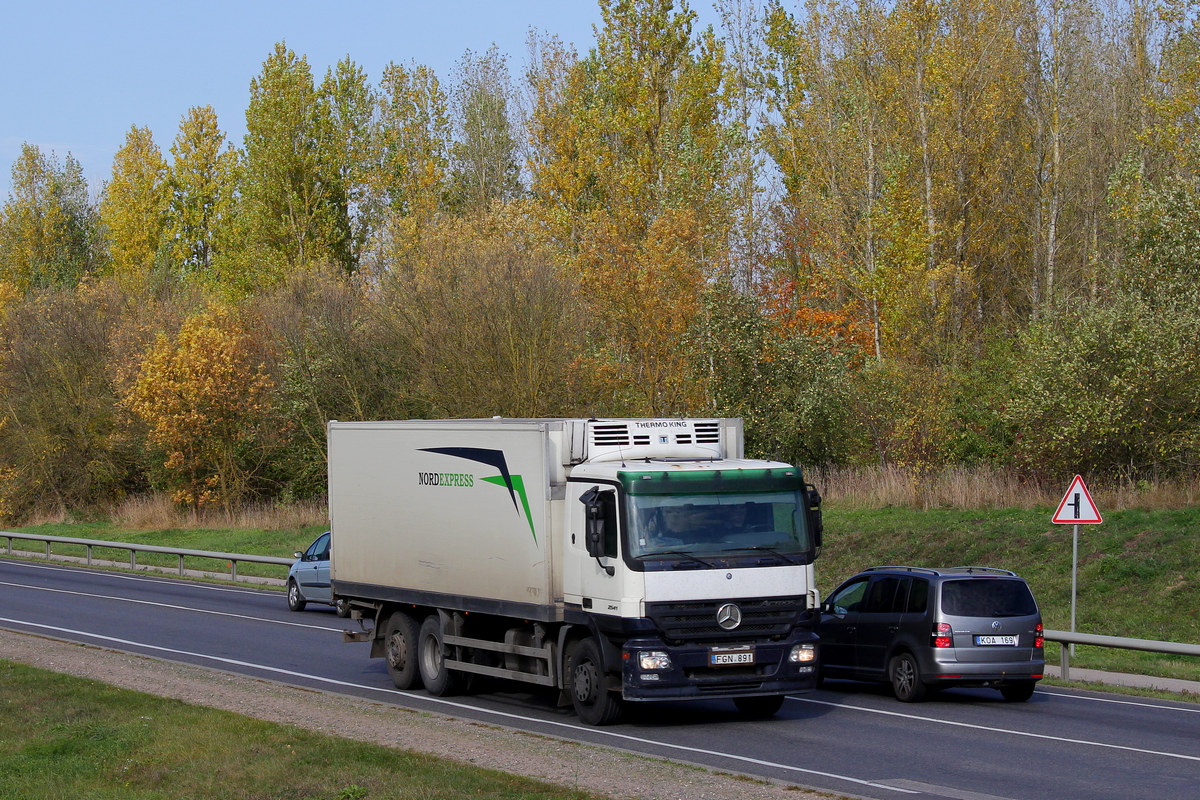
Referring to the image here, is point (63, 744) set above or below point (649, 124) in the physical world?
below

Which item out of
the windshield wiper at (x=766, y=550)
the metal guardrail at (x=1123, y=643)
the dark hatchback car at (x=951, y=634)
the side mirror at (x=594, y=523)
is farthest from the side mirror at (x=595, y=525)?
the metal guardrail at (x=1123, y=643)

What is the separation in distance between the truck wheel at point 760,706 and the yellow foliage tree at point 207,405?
→ 3440 cm

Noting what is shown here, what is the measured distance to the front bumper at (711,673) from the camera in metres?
12.6

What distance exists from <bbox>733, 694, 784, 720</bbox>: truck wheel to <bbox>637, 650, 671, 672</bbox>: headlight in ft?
5.48

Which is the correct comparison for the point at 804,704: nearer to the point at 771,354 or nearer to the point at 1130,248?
the point at 771,354

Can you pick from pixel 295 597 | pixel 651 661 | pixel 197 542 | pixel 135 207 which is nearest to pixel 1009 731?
pixel 651 661

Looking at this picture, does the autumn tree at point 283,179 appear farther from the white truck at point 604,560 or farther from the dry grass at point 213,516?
the white truck at point 604,560

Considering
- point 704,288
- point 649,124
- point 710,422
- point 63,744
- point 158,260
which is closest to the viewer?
point 63,744

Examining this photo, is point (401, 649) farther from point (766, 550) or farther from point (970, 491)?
point (970, 491)

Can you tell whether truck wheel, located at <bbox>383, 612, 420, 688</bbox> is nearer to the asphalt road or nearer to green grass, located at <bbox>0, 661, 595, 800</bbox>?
the asphalt road

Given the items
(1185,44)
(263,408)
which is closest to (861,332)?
(1185,44)

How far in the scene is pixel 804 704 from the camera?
15.1 meters

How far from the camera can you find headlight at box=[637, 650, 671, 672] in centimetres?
1262

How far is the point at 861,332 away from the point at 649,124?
432 inches
